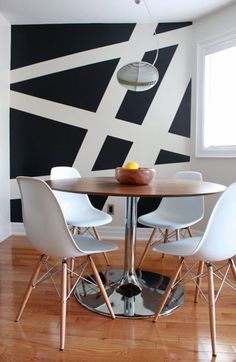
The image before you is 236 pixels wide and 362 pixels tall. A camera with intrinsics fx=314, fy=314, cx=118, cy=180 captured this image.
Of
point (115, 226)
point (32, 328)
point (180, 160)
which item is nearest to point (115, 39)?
point (180, 160)

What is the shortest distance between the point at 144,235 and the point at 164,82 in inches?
66.5

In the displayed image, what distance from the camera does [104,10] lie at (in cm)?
307

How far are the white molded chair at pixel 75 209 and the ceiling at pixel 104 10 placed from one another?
160 centimetres

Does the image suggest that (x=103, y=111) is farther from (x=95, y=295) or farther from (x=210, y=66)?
(x=95, y=295)

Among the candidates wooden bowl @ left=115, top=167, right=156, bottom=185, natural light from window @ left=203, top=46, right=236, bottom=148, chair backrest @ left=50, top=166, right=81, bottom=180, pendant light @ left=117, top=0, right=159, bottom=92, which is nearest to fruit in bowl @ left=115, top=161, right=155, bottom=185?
wooden bowl @ left=115, top=167, right=156, bottom=185

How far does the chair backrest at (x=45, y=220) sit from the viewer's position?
151 cm

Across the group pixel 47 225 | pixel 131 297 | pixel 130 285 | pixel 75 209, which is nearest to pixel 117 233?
pixel 75 209

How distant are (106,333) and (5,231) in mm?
2146

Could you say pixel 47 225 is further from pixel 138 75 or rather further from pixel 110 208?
pixel 110 208

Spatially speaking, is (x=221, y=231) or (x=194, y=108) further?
(x=194, y=108)

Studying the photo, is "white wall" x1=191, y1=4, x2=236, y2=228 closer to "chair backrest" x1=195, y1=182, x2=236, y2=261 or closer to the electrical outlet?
the electrical outlet

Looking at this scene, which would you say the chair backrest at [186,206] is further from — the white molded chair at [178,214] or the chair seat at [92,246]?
the chair seat at [92,246]

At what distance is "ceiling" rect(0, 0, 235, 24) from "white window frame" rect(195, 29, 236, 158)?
296 mm

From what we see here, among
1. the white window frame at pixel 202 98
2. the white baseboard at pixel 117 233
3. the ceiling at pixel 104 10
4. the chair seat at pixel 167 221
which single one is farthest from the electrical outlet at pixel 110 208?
the ceiling at pixel 104 10
